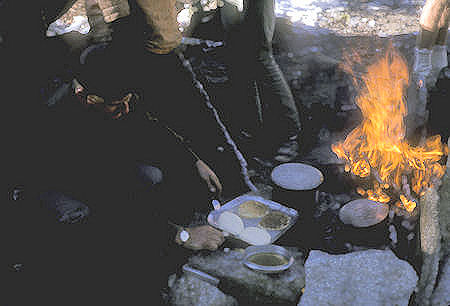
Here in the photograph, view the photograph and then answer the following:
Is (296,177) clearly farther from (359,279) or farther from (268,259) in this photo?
(359,279)

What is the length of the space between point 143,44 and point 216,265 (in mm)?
1756

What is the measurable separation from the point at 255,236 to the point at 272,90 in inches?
76.1

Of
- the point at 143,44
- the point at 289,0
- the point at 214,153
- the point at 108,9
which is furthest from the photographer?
the point at 289,0

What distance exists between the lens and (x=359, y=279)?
271cm

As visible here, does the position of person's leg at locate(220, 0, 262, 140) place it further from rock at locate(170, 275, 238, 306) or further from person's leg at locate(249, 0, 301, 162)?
rock at locate(170, 275, 238, 306)

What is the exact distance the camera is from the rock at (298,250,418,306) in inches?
102

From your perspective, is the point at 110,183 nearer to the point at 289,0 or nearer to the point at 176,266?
the point at 176,266

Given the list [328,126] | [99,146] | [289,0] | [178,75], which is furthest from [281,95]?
[289,0]

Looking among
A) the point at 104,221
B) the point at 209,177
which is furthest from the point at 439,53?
the point at 104,221

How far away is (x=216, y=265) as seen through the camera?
9.87 feet

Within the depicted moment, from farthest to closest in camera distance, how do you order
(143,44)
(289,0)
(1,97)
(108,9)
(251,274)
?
(289,0)
(108,9)
(143,44)
(251,274)
(1,97)

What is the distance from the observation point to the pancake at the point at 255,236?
10.3 feet

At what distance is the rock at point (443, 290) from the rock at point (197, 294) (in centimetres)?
130

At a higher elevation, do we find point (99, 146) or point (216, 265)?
point (99, 146)
